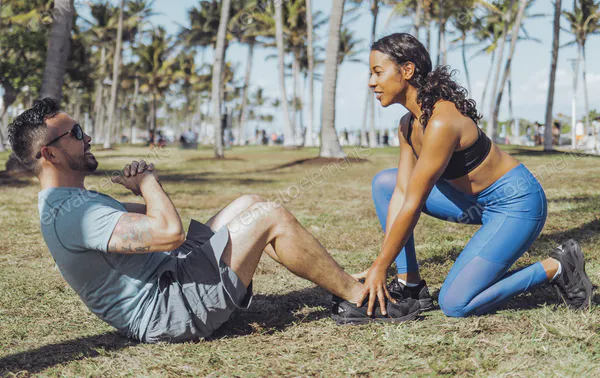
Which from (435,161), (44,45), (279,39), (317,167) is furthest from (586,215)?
(44,45)

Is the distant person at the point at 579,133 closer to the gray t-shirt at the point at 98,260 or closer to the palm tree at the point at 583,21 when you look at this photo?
the palm tree at the point at 583,21

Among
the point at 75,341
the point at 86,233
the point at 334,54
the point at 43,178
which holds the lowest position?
the point at 75,341

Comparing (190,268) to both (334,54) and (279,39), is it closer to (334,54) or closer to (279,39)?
(334,54)

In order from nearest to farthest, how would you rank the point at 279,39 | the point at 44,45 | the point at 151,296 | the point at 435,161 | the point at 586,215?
the point at 151,296, the point at 435,161, the point at 586,215, the point at 44,45, the point at 279,39

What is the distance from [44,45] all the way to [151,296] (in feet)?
77.9

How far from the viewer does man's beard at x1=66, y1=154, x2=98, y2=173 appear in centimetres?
266

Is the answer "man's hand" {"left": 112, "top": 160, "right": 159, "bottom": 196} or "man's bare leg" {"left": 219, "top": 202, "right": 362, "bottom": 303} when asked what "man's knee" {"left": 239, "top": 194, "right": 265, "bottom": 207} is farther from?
"man's hand" {"left": 112, "top": 160, "right": 159, "bottom": 196}

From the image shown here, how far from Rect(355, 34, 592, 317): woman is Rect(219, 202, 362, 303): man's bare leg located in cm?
24

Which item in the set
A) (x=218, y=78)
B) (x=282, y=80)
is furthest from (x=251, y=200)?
(x=282, y=80)

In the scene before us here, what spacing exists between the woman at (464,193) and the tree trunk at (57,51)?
1119 centimetres

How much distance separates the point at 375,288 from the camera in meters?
3.00

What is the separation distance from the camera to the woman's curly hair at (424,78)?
9.99ft

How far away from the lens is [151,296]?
2740mm

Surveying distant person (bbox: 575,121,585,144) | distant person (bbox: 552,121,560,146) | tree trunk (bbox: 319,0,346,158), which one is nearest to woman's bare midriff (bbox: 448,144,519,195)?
tree trunk (bbox: 319,0,346,158)
